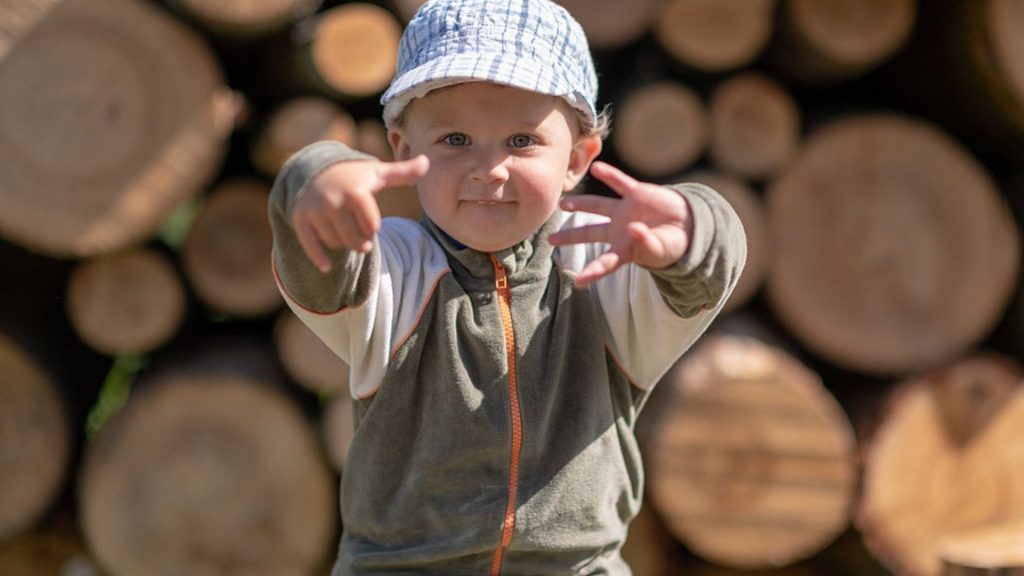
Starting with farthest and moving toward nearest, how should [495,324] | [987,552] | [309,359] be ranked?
1. [309,359]
2. [987,552]
3. [495,324]

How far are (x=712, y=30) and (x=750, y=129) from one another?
0.23 metres

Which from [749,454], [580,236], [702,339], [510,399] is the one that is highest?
[580,236]

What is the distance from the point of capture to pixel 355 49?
2.31 m

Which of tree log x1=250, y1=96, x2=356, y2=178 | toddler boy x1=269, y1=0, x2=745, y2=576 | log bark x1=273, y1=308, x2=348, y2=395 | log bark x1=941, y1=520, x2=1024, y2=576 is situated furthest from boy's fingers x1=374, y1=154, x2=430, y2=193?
log bark x1=941, y1=520, x2=1024, y2=576

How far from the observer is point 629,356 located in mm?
1462

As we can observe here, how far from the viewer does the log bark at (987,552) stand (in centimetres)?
199

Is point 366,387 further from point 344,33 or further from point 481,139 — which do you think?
point 344,33

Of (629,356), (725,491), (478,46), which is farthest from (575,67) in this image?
(725,491)

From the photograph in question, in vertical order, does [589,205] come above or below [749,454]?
above

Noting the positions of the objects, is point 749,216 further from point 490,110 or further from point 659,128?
point 490,110

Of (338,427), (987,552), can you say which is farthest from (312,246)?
(987,552)

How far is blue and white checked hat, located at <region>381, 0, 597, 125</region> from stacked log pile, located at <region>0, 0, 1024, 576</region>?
0.95 m

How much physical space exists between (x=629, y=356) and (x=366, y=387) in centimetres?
34

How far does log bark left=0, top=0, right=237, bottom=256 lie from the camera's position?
219 centimetres
